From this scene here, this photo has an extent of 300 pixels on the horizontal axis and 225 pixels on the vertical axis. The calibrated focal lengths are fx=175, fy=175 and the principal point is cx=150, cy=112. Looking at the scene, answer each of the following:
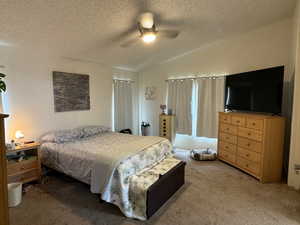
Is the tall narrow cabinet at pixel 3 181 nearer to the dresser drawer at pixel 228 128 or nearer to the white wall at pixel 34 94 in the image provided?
the white wall at pixel 34 94

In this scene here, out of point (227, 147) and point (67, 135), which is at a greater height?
point (67, 135)

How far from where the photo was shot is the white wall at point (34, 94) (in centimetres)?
291

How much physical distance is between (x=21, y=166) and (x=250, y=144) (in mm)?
3780

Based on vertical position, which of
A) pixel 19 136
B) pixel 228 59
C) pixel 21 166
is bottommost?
pixel 21 166

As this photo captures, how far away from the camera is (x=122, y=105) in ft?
16.6

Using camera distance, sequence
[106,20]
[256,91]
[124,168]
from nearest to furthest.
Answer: [124,168], [106,20], [256,91]

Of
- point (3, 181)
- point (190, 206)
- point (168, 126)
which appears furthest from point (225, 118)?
point (3, 181)

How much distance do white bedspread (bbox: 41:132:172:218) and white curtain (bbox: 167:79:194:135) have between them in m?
1.82

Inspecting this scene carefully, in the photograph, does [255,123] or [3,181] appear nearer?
[3,181]

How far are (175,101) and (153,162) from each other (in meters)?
2.62

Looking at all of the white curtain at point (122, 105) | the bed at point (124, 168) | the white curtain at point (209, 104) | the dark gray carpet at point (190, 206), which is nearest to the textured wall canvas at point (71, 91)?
the bed at point (124, 168)

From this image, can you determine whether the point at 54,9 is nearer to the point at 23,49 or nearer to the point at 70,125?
the point at 23,49

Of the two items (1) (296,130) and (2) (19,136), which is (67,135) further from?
(1) (296,130)

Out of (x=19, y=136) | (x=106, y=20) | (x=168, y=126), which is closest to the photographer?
(x=106, y=20)
